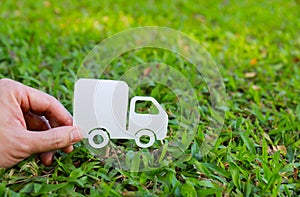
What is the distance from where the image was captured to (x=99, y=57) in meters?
2.82

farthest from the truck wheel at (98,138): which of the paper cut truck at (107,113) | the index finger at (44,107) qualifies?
the index finger at (44,107)

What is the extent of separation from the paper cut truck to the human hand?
68 millimetres

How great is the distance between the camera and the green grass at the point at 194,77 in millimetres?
1600

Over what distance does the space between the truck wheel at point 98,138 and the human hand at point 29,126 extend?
0.05 m

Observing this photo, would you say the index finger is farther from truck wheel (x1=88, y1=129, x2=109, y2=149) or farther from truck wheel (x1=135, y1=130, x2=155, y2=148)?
truck wheel (x1=135, y1=130, x2=155, y2=148)

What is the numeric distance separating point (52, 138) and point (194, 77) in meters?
1.32

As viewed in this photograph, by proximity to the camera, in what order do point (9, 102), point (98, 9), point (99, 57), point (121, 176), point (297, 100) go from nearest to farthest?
point (9, 102) → point (121, 176) → point (297, 100) → point (99, 57) → point (98, 9)

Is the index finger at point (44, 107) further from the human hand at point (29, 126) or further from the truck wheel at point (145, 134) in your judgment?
the truck wheel at point (145, 134)

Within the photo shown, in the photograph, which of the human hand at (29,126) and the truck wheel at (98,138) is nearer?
the human hand at (29,126)

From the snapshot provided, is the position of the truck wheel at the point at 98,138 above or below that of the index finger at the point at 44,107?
below

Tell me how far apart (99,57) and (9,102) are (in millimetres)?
1318

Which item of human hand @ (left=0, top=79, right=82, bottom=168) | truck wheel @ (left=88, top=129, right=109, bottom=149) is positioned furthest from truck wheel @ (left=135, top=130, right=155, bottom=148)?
human hand @ (left=0, top=79, right=82, bottom=168)

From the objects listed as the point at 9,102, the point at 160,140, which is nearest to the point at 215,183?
the point at 160,140

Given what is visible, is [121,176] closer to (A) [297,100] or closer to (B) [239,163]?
(B) [239,163]
